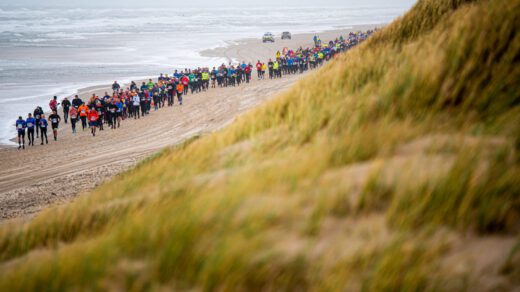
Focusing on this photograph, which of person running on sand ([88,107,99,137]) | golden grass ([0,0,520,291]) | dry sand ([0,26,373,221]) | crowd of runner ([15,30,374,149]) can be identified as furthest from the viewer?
person running on sand ([88,107,99,137])

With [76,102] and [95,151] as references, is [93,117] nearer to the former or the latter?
[76,102]

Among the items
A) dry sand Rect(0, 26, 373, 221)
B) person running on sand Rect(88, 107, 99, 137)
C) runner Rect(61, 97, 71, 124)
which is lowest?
dry sand Rect(0, 26, 373, 221)

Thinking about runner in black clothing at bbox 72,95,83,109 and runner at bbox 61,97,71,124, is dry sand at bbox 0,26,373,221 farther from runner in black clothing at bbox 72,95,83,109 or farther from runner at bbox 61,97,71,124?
runner in black clothing at bbox 72,95,83,109

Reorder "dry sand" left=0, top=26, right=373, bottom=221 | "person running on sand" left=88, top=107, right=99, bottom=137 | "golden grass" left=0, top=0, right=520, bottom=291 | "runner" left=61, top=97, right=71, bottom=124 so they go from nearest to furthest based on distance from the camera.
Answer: "golden grass" left=0, top=0, right=520, bottom=291, "dry sand" left=0, top=26, right=373, bottom=221, "person running on sand" left=88, top=107, right=99, bottom=137, "runner" left=61, top=97, right=71, bottom=124

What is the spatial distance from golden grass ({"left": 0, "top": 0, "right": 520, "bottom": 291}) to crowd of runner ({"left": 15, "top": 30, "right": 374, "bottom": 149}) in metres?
16.6

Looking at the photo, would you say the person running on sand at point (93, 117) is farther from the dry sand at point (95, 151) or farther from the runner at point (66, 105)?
the runner at point (66, 105)

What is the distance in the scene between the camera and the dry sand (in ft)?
37.0

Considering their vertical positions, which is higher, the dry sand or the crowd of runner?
the crowd of runner

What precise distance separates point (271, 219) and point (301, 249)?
1.24 ft

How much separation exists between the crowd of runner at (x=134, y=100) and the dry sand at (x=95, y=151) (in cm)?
69

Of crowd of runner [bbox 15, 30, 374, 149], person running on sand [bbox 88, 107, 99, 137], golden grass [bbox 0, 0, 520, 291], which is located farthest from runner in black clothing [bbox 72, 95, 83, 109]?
golden grass [bbox 0, 0, 520, 291]

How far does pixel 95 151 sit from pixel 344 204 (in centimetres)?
1519

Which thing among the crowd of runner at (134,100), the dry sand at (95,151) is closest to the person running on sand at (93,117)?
the crowd of runner at (134,100)

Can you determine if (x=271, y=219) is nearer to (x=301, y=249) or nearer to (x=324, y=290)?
(x=301, y=249)
